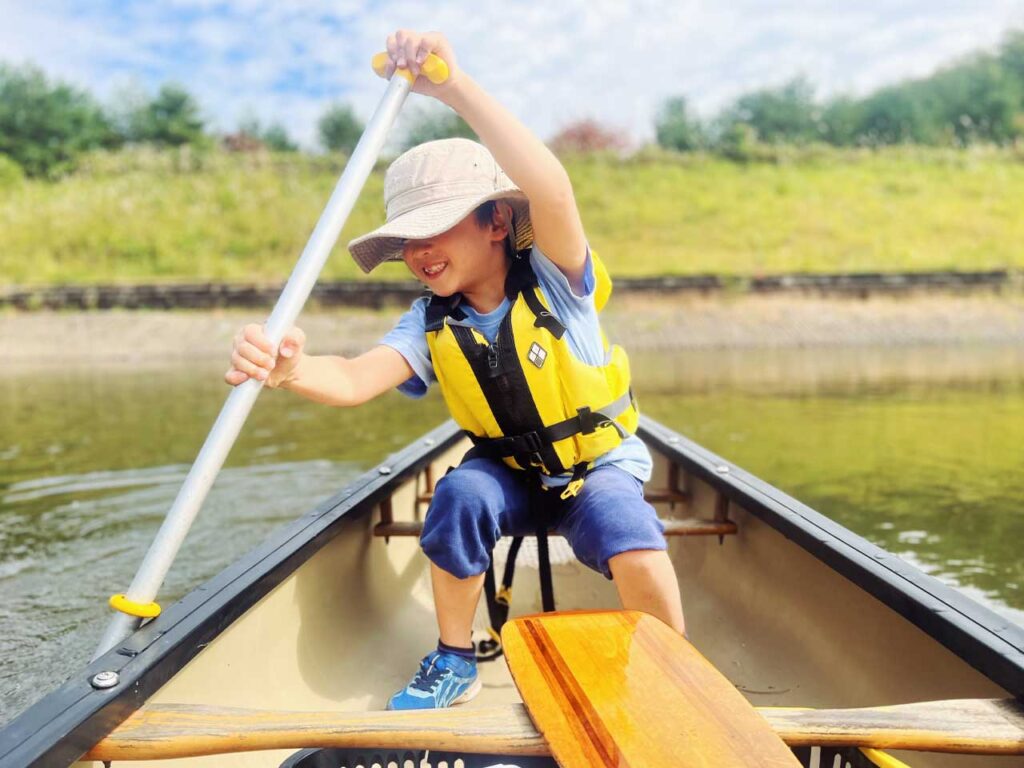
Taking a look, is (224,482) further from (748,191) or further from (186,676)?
(748,191)

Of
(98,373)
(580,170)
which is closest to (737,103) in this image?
(580,170)

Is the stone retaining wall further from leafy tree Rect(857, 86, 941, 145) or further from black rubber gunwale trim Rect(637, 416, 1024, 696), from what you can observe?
leafy tree Rect(857, 86, 941, 145)

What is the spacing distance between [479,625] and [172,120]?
37576 millimetres

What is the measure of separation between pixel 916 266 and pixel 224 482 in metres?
16.3

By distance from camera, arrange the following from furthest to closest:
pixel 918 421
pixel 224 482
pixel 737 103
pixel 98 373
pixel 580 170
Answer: pixel 737 103
pixel 580 170
pixel 98 373
pixel 918 421
pixel 224 482

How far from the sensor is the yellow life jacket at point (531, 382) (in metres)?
1.80

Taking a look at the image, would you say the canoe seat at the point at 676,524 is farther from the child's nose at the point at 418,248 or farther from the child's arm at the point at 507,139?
the child's arm at the point at 507,139

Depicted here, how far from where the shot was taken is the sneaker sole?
1.89m

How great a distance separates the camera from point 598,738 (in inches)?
45.1

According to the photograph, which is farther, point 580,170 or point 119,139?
point 119,139

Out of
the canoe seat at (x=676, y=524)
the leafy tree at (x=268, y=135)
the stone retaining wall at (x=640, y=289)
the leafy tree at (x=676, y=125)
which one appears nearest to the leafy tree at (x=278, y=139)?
the leafy tree at (x=268, y=135)

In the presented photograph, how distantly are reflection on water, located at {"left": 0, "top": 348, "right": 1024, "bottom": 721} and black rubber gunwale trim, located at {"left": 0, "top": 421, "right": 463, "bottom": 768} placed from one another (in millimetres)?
1464

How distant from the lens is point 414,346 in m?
1.98

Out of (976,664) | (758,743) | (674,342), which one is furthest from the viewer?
(674,342)
